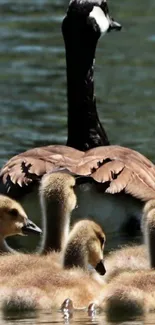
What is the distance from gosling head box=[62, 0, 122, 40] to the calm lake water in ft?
4.76

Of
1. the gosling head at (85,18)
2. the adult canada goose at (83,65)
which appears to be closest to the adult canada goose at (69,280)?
the adult canada goose at (83,65)

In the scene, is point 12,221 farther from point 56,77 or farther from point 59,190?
point 56,77

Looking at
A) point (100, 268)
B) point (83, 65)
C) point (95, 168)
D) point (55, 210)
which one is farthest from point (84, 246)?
point (83, 65)

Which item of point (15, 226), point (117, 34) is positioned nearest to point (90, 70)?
point (15, 226)

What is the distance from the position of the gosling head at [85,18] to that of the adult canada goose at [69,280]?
13.6ft

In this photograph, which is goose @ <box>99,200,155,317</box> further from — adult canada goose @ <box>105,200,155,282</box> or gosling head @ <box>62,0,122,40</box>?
gosling head @ <box>62,0,122,40</box>

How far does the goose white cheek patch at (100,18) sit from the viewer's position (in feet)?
49.1

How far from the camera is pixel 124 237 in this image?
1309cm

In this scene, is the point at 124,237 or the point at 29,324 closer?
the point at 29,324

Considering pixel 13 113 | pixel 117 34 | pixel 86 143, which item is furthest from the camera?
pixel 117 34

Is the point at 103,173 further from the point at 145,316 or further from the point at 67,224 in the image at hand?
the point at 145,316

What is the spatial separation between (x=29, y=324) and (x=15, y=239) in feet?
11.6

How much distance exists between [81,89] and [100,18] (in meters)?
0.72

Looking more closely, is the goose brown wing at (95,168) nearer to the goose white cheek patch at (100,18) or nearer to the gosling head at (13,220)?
the gosling head at (13,220)
